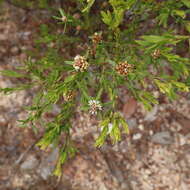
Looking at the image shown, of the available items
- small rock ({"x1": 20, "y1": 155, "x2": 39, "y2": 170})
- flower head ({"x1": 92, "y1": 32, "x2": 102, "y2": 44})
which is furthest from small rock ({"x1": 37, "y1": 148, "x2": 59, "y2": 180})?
flower head ({"x1": 92, "y1": 32, "x2": 102, "y2": 44})

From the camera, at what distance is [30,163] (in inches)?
102

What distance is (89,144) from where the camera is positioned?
2568 mm

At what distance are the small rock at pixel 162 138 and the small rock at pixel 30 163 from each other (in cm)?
111

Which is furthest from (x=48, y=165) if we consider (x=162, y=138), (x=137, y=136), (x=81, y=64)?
(x=81, y=64)

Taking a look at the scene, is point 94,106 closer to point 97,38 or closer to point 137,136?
point 97,38

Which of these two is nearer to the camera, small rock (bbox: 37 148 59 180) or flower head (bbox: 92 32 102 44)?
flower head (bbox: 92 32 102 44)

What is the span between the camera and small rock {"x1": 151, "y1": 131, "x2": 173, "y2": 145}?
99.5 inches

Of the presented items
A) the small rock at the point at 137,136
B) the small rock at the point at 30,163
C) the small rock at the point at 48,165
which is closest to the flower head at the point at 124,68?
the small rock at the point at 137,136

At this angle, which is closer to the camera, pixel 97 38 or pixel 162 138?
pixel 97 38

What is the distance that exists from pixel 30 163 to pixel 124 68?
1524 mm

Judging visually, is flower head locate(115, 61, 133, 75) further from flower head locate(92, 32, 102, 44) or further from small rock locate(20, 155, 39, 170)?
small rock locate(20, 155, 39, 170)

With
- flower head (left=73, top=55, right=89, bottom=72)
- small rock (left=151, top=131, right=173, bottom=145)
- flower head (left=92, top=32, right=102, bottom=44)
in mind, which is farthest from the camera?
small rock (left=151, top=131, right=173, bottom=145)

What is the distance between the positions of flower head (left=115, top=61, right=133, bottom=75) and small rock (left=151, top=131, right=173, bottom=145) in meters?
1.19

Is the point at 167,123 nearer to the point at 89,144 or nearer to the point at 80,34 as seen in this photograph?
the point at 89,144
